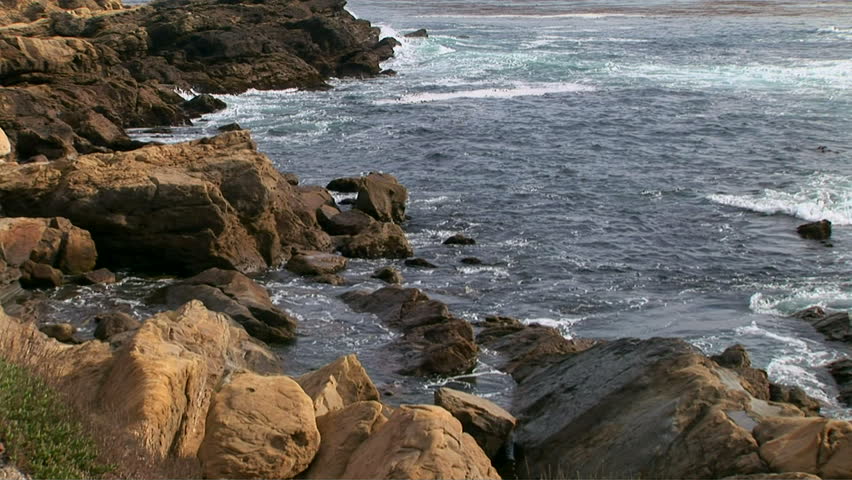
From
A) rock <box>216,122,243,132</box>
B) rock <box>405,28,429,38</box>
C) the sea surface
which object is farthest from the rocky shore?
rock <box>405,28,429,38</box>

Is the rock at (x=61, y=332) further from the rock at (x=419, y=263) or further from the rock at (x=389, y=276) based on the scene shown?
the rock at (x=419, y=263)

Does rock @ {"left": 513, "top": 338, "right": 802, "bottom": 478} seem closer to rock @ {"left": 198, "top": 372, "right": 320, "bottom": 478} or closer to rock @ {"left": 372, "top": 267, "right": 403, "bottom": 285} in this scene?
rock @ {"left": 198, "top": 372, "right": 320, "bottom": 478}

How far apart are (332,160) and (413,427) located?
89.9 ft

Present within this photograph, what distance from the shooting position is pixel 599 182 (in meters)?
34.3

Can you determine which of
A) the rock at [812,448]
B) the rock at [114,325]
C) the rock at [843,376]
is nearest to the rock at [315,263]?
the rock at [114,325]

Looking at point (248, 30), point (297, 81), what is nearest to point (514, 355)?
point (297, 81)

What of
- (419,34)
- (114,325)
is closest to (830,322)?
(114,325)

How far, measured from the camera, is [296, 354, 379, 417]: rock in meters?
13.4

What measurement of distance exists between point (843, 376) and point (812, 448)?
8483 mm

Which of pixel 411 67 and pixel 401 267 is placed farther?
pixel 411 67

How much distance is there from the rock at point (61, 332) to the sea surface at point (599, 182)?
86.2 inches

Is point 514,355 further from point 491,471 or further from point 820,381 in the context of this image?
point 491,471

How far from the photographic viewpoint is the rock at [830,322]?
2028 centimetres

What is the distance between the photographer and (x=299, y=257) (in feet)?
82.4
